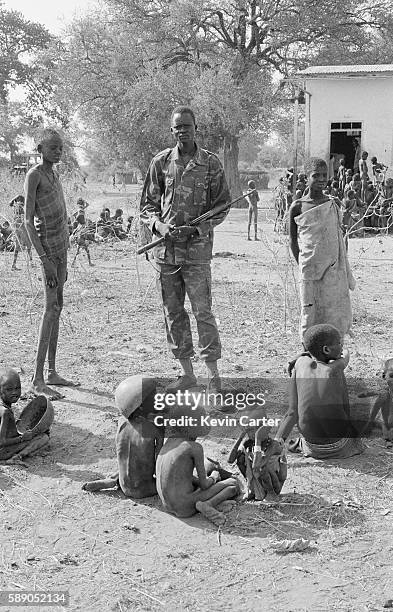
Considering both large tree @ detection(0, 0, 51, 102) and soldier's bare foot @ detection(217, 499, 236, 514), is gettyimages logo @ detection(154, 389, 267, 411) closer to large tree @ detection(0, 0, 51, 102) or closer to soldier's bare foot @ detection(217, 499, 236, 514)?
soldier's bare foot @ detection(217, 499, 236, 514)

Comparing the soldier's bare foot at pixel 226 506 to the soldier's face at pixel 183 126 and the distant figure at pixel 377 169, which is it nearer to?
the soldier's face at pixel 183 126

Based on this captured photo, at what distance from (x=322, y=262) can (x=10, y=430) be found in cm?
202

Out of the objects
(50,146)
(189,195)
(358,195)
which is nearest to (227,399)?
(189,195)

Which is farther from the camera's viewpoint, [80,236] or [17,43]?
[17,43]

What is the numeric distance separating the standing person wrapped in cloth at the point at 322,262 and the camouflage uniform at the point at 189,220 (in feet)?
1.64

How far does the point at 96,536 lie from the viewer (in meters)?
3.09

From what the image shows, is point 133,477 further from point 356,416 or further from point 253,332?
point 253,332

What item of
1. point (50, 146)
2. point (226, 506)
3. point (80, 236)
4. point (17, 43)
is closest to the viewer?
point (226, 506)

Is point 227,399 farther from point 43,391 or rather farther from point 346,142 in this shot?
point 346,142

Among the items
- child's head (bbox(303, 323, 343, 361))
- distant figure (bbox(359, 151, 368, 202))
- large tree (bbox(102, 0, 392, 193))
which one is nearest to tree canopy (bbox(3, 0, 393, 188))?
large tree (bbox(102, 0, 392, 193))

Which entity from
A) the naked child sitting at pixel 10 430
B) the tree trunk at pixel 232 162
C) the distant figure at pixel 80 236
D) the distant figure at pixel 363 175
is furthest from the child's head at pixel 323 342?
the tree trunk at pixel 232 162

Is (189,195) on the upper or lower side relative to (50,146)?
lower

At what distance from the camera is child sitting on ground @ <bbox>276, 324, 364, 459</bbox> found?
3.69 metres

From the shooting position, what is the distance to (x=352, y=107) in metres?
Result: 19.9
